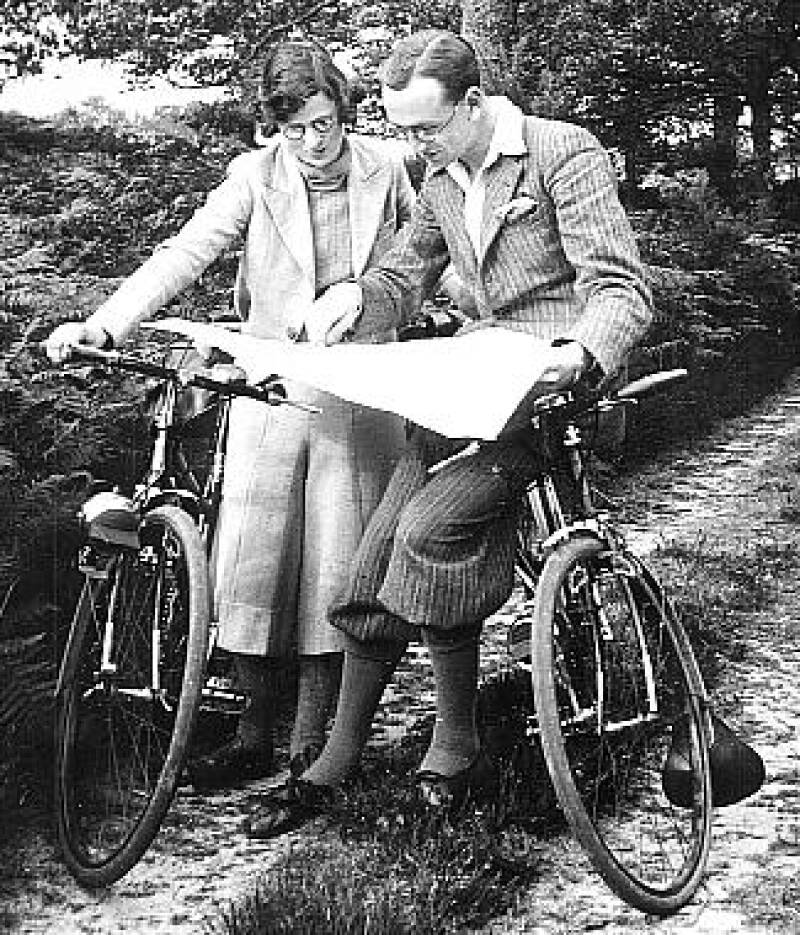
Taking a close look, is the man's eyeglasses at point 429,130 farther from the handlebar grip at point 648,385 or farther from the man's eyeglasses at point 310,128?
the handlebar grip at point 648,385

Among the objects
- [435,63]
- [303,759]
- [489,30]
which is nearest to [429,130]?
[435,63]

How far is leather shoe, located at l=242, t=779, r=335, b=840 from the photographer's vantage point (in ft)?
12.9

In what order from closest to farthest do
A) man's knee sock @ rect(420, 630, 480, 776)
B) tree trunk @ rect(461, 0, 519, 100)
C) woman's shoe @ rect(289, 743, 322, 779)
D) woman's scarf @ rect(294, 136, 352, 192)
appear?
man's knee sock @ rect(420, 630, 480, 776) < woman's shoe @ rect(289, 743, 322, 779) < woman's scarf @ rect(294, 136, 352, 192) < tree trunk @ rect(461, 0, 519, 100)

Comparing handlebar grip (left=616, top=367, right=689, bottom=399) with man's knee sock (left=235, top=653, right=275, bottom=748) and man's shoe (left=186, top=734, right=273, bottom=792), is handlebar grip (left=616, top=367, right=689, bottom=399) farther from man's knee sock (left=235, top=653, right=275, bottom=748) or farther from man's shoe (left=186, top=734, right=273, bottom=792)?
man's shoe (left=186, top=734, right=273, bottom=792)

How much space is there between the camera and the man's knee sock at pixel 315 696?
4.20 m

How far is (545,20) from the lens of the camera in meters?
11.0

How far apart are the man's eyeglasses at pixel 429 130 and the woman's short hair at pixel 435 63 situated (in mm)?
41

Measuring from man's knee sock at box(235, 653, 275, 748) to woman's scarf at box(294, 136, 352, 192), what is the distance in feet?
3.98

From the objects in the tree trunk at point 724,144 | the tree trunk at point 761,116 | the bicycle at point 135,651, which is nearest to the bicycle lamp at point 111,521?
the bicycle at point 135,651

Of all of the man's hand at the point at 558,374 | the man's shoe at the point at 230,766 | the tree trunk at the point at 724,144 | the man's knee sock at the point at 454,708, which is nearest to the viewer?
the man's hand at the point at 558,374

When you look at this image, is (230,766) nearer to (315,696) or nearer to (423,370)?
(315,696)

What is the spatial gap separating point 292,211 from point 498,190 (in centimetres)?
65

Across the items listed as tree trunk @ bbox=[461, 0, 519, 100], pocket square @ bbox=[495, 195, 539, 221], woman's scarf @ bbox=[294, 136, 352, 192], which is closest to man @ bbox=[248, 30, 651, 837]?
pocket square @ bbox=[495, 195, 539, 221]

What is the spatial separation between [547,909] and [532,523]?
117 centimetres
